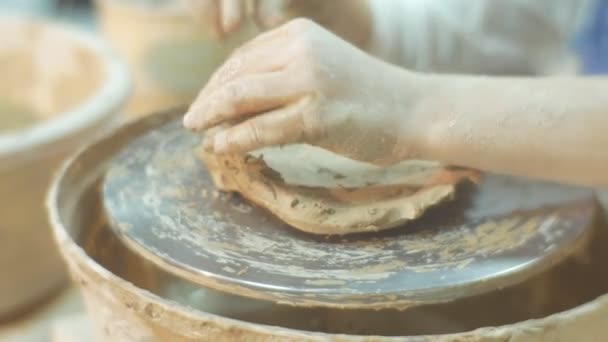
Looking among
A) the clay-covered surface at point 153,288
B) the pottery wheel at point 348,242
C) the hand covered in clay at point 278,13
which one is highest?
the hand covered in clay at point 278,13

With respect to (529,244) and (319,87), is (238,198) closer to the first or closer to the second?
(319,87)

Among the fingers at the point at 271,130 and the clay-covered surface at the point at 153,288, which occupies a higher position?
the fingers at the point at 271,130

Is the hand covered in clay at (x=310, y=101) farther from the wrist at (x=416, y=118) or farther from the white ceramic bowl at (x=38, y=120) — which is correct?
the white ceramic bowl at (x=38, y=120)

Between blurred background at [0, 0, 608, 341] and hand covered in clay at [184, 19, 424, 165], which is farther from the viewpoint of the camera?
blurred background at [0, 0, 608, 341]

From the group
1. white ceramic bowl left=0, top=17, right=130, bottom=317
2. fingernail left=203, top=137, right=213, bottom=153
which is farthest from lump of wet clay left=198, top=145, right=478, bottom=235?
white ceramic bowl left=0, top=17, right=130, bottom=317

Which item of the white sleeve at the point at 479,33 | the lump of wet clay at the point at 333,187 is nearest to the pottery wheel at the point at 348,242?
the lump of wet clay at the point at 333,187

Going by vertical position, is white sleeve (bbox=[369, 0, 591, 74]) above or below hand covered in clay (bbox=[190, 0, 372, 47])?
below

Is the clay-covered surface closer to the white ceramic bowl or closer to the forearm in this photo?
the forearm
